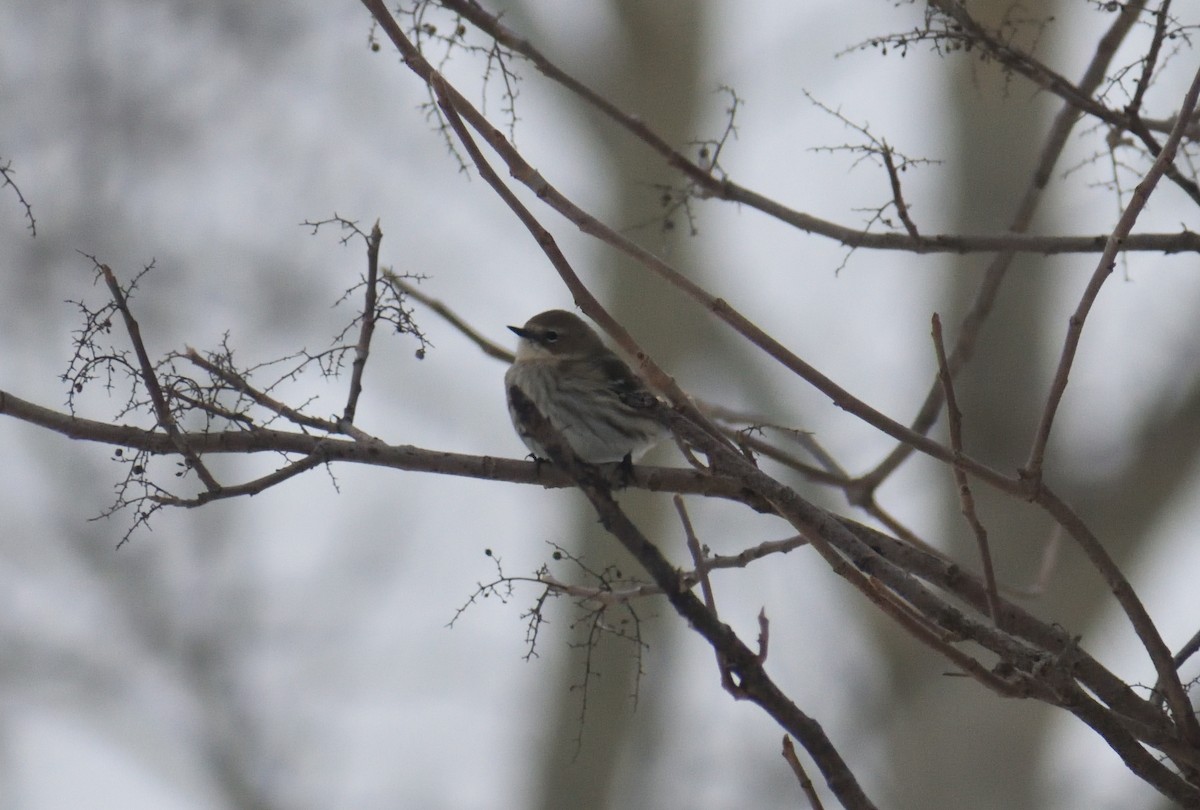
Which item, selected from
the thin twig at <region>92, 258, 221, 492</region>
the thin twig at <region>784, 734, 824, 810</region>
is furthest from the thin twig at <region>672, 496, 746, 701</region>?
the thin twig at <region>92, 258, 221, 492</region>

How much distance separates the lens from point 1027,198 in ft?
13.4

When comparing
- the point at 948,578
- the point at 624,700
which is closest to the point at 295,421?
the point at 948,578

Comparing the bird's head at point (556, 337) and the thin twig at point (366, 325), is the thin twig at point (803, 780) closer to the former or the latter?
the thin twig at point (366, 325)

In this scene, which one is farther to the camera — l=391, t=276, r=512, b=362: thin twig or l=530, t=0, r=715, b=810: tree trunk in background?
l=530, t=0, r=715, b=810: tree trunk in background

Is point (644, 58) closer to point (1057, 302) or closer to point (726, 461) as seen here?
point (1057, 302)

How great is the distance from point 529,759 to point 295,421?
345 inches

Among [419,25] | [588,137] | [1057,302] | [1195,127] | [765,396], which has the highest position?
[588,137]

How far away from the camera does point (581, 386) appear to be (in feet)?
20.2

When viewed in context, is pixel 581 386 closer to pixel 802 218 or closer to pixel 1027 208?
pixel 1027 208

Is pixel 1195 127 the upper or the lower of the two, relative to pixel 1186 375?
lower

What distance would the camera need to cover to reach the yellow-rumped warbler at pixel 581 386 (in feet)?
19.1

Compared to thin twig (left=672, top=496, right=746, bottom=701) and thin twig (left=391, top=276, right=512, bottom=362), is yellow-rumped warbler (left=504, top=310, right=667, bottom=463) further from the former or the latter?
thin twig (left=672, top=496, right=746, bottom=701)

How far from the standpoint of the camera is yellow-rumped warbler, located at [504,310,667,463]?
582 centimetres

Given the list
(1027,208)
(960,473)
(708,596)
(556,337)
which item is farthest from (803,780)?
(556,337)
